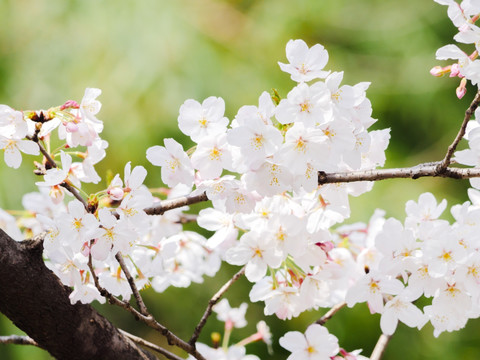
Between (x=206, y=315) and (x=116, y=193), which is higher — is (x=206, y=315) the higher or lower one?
the lower one

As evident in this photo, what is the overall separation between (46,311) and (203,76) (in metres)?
2.03

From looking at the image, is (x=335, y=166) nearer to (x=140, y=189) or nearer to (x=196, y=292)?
(x=140, y=189)

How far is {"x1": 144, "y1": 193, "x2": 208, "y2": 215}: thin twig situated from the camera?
68cm

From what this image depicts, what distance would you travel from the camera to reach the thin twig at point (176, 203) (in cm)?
68

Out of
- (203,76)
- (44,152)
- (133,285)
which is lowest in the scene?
(203,76)

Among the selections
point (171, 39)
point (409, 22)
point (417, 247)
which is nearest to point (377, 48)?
point (409, 22)

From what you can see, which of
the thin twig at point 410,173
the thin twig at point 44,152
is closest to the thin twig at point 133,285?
the thin twig at point 44,152

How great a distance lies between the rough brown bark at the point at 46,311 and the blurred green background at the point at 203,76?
1.73m

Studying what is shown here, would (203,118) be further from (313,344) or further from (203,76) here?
(203,76)

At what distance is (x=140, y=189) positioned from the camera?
2.33ft

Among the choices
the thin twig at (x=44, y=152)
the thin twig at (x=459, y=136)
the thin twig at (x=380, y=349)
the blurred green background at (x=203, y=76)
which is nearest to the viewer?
the thin twig at (x=459, y=136)

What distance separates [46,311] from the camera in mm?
670

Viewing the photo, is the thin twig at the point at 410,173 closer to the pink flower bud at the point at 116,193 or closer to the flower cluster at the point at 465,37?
the flower cluster at the point at 465,37

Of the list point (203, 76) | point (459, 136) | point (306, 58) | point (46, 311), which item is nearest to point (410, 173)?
point (459, 136)
